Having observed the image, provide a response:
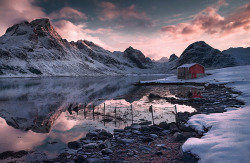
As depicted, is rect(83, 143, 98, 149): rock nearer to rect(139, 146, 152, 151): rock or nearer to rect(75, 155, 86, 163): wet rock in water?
rect(75, 155, 86, 163): wet rock in water

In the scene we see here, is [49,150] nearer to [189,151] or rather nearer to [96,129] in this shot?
[96,129]

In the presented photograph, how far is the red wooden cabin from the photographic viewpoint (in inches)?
2772

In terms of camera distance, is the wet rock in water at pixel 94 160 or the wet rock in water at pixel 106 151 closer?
the wet rock in water at pixel 94 160

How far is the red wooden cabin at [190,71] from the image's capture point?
7040 centimetres

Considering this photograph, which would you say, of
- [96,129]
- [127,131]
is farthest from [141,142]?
[96,129]

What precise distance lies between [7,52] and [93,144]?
642ft

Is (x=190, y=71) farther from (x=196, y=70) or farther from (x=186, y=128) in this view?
(x=186, y=128)

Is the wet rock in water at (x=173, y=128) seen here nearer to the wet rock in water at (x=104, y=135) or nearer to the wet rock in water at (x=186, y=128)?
the wet rock in water at (x=186, y=128)

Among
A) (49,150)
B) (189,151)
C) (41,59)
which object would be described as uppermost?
(41,59)

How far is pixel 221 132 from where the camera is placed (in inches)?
412

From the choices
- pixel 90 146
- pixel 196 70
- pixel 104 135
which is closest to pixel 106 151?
pixel 90 146

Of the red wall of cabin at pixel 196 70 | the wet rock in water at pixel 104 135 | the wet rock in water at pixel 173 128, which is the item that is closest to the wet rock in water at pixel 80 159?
the wet rock in water at pixel 104 135

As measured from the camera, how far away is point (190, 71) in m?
70.5

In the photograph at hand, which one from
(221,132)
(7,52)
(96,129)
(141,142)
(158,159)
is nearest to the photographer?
(158,159)
